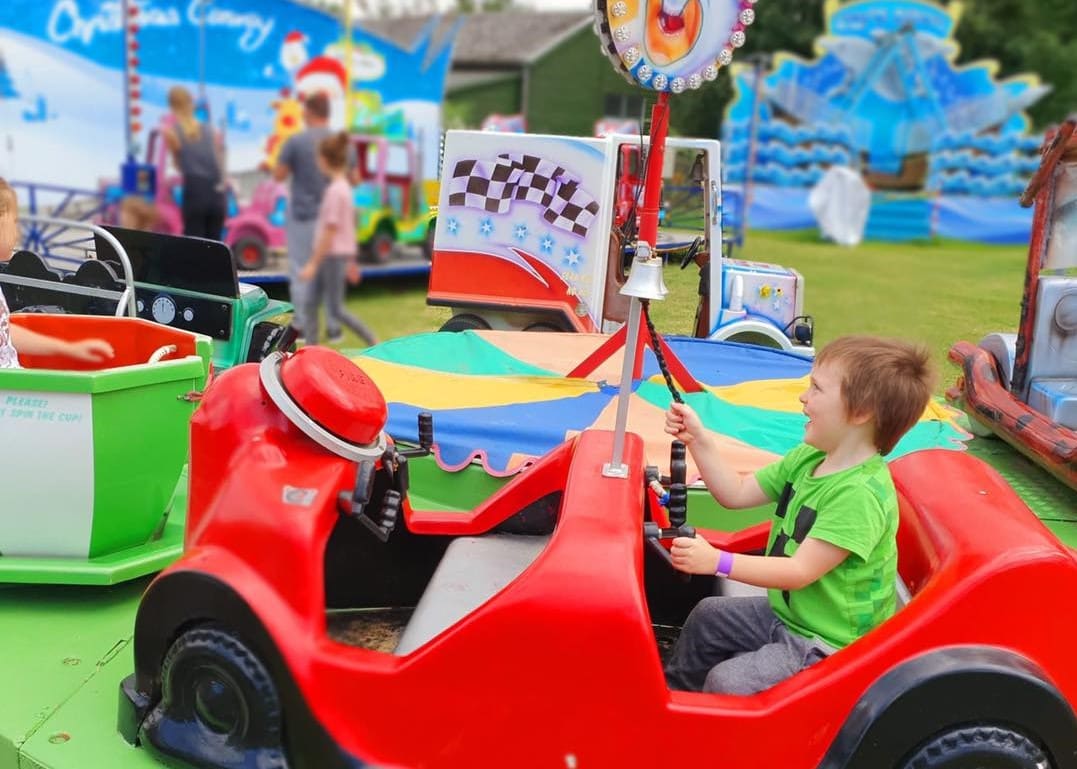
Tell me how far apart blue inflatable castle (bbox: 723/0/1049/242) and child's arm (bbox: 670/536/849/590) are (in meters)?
13.7

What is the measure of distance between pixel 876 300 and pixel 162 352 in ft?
15.5

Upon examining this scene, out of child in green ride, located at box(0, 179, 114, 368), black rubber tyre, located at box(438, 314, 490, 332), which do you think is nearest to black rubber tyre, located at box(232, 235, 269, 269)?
black rubber tyre, located at box(438, 314, 490, 332)

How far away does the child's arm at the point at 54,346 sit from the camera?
Result: 223 centimetres

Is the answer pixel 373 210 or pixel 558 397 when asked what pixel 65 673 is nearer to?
pixel 558 397

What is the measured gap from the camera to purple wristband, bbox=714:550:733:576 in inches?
57.3

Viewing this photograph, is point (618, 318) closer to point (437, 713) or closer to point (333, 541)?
point (333, 541)

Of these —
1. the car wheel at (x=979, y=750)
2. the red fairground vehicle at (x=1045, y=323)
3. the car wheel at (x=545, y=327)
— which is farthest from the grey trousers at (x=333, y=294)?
the car wheel at (x=979, y=750)

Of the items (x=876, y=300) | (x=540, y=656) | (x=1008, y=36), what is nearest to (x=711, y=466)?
(x=540, y=656)

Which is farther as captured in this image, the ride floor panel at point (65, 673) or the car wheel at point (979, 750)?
the ride floor panel at point (65, 673)

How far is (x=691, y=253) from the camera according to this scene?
12.3 feet

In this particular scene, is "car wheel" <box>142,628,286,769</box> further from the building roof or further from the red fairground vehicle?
the building roof

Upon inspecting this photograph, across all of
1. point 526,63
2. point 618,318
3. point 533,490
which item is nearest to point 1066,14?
point 526,63

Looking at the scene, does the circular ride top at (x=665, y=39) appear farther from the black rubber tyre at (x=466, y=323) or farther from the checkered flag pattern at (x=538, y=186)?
the black rubber tyre at (x=466, y=323)

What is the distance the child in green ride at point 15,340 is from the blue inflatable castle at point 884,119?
13.2 m
